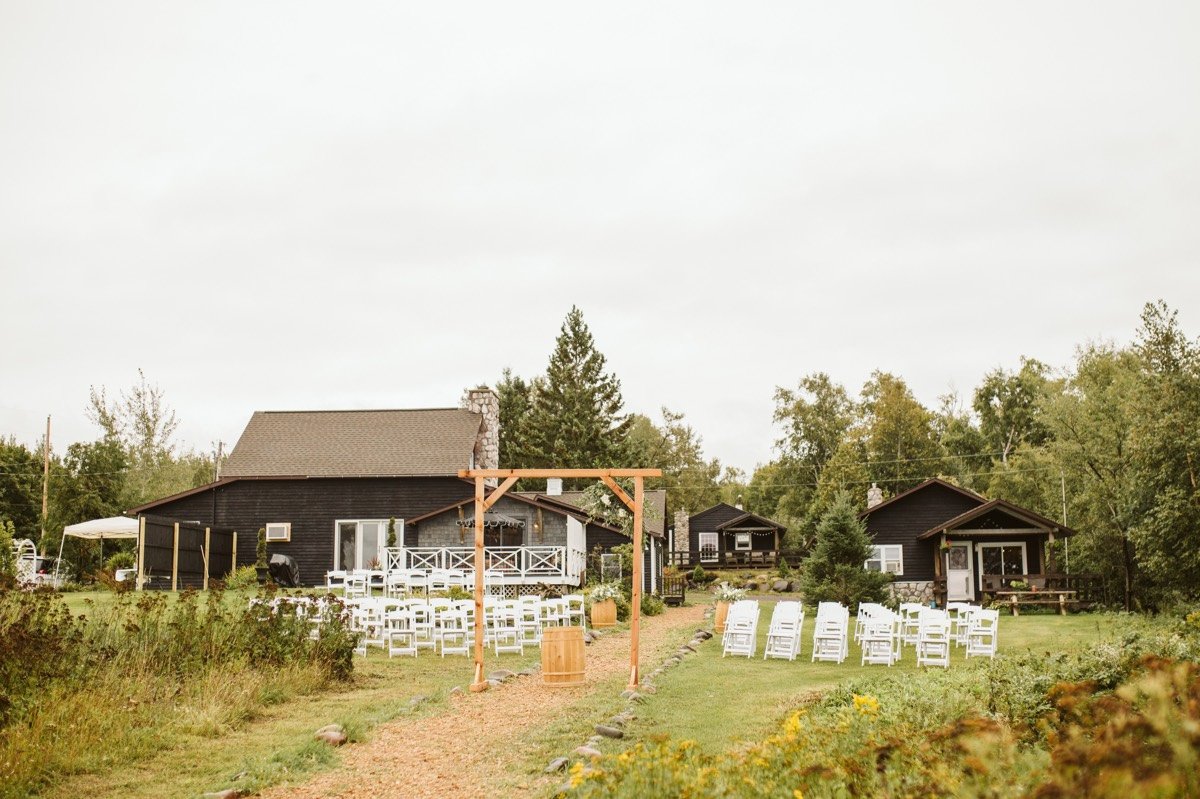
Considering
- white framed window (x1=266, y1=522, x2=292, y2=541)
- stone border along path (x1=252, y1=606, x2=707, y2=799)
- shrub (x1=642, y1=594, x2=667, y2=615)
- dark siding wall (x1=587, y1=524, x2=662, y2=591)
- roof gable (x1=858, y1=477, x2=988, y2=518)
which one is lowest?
shrub (x1=642, y1=594, x2=667, y2=615)

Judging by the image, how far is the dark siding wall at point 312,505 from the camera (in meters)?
35.5

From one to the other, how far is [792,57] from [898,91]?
2.81 metres

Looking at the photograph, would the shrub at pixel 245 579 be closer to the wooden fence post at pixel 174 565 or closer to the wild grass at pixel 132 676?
the wooden fence post at pixel 174 565

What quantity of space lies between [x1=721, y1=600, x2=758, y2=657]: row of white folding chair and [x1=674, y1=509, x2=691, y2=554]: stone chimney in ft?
146

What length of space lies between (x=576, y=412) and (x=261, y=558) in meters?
30.4

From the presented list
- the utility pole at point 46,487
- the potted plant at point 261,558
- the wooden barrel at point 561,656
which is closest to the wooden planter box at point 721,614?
the wooden barrel at point 561,656

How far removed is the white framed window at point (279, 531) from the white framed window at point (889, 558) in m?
20.4

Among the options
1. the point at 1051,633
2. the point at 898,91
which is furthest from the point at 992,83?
the point at 1051,633

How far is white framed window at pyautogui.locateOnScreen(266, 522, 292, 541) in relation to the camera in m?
35.4

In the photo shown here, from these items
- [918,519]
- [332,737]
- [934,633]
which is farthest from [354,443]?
[332,737]

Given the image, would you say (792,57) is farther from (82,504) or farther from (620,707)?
(82,504)

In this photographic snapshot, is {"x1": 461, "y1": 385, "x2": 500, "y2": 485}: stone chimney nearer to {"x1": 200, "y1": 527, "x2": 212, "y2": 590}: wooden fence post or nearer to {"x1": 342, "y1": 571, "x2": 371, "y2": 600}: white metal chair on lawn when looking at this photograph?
{"x1": 200, "y1": 527, "x2": 212, "y2": 590}: wooden fence post

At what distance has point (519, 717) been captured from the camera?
11.2 m

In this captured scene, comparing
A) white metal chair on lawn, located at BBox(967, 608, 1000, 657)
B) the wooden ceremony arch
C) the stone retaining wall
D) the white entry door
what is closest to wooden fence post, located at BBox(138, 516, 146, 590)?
the wooden ceremony arch
